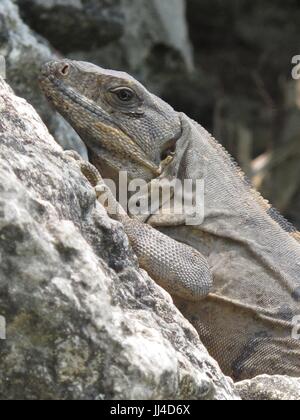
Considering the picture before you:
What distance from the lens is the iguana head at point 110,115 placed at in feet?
22.5

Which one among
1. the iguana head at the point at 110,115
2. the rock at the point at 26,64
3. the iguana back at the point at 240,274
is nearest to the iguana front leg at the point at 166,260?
the iguana back at the point at 240,274

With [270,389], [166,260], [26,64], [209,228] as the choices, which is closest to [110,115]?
[209,228]

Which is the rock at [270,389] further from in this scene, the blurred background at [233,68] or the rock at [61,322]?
the blurred background at [233,68]

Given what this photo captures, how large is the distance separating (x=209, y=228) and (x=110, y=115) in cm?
94

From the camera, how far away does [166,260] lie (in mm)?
6406

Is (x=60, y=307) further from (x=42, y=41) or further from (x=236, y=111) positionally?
(x=236, y=111)

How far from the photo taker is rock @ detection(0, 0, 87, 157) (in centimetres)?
839

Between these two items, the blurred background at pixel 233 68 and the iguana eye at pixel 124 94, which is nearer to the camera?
the iguana eye at pixel 124 94

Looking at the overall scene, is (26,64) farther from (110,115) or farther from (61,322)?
(61,322)

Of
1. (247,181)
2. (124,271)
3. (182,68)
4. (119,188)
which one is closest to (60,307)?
(124,271)

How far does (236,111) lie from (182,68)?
3.30 meters

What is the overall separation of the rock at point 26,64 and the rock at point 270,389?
115 inches

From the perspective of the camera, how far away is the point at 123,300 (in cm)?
510

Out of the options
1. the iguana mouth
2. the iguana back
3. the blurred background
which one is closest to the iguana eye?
the iguana mouth
